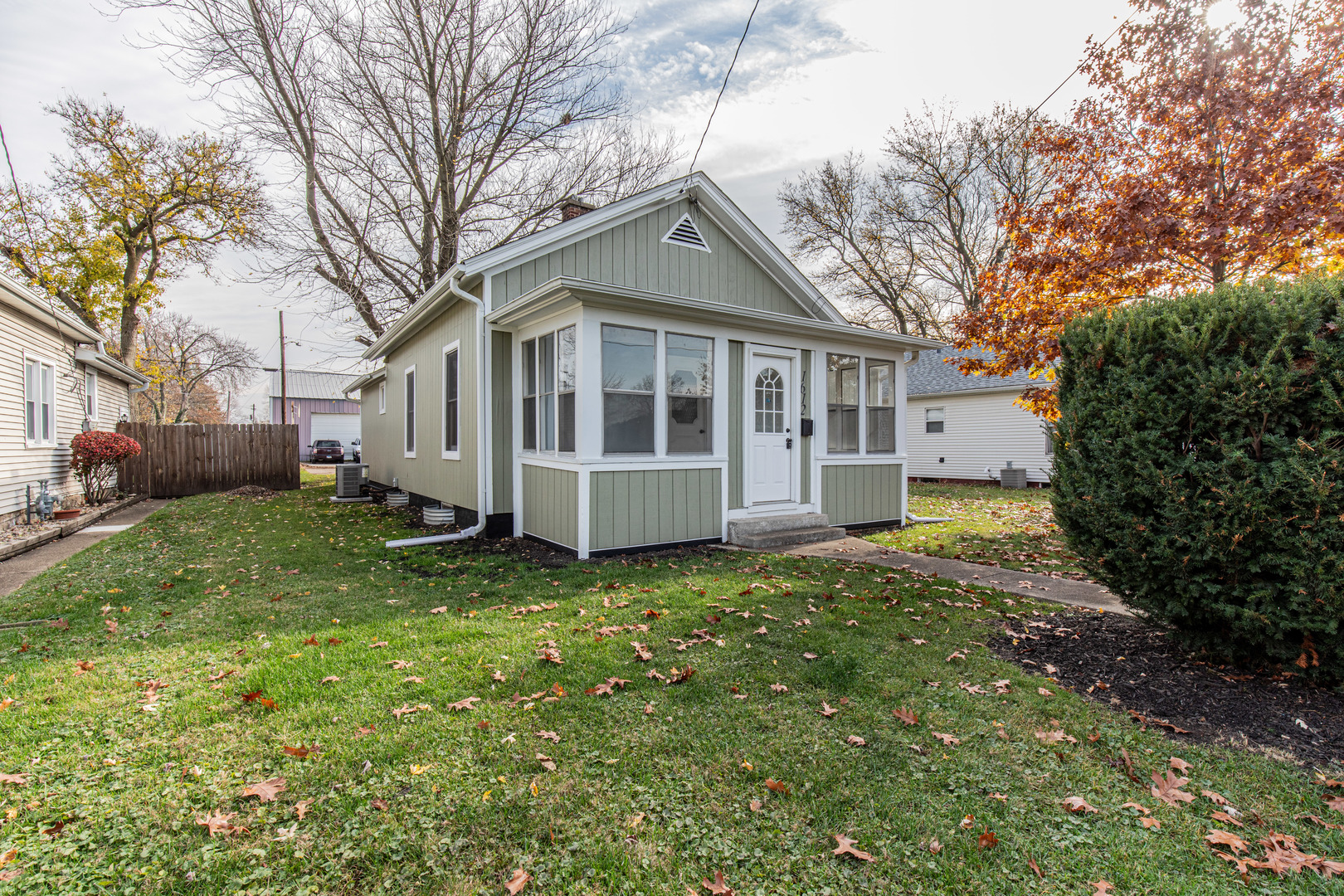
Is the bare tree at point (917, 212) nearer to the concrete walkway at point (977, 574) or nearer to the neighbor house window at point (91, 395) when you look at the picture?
the concrete walkway at point (977, 574)

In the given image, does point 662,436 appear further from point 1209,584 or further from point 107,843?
point 107,843

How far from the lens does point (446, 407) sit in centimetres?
975

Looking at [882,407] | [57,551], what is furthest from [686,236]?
[57,551]

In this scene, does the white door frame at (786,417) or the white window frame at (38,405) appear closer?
the white door frame at (786,417)

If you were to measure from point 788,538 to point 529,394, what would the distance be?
3.89 m

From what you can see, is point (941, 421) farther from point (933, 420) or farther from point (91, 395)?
point (91, 395)

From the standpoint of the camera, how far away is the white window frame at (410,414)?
11.7 meters

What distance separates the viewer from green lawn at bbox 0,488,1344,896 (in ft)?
6.67

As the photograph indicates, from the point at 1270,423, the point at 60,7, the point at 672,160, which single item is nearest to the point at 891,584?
the point at 1270,423

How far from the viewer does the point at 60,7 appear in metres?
7.81

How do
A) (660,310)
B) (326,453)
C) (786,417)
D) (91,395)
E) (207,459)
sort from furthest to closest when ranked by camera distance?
(326,453), (207,459), (91,395), (786,417), (660,310)

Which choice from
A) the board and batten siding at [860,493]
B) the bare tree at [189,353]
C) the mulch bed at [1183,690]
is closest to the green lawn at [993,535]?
the board and batten siding at [860,493]

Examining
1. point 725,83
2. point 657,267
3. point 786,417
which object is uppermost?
point 725,83

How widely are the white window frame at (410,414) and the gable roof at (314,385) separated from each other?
108 ft
